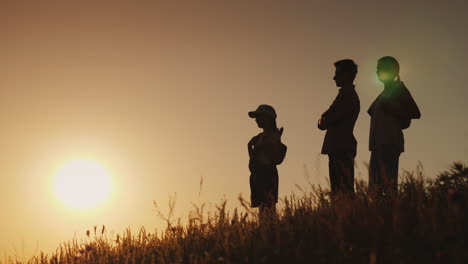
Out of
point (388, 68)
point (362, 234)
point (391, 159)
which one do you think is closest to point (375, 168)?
point (391, 159)

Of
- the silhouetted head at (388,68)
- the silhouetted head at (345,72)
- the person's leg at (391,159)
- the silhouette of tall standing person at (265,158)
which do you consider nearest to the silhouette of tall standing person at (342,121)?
the silhouetted head at (345,72)

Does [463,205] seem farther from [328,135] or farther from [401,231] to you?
[328,135]

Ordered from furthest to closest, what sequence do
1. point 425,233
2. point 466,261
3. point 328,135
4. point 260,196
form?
point 260,196, point 328,135, point 425,233, point 466,261

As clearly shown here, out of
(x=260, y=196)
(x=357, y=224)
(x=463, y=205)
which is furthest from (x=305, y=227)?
(x=260, y=196)

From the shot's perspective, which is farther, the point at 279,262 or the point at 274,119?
the point at 274,119

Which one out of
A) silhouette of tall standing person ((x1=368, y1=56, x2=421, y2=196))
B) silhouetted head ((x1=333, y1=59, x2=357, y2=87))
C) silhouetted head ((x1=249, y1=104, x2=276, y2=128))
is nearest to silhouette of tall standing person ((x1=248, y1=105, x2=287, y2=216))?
silhouetted head ((x1=249, y1=104, x2=276, y2=128))

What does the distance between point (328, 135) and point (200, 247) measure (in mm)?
2555

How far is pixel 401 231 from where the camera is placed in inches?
146

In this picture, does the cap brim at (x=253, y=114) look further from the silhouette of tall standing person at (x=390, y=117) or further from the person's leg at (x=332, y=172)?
the silhouette of tall standing person at (x=390, y=117)

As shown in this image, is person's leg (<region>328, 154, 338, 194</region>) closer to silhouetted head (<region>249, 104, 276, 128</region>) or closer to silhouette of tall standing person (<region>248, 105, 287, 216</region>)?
silhouette of tall standing person (<region>248, 105, 287, 216</region>)

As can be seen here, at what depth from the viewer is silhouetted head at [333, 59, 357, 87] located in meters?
6.60

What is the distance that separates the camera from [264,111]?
736 centimetres

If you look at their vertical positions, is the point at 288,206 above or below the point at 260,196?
below

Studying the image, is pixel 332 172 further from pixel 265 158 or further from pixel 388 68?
pixel 388 68
